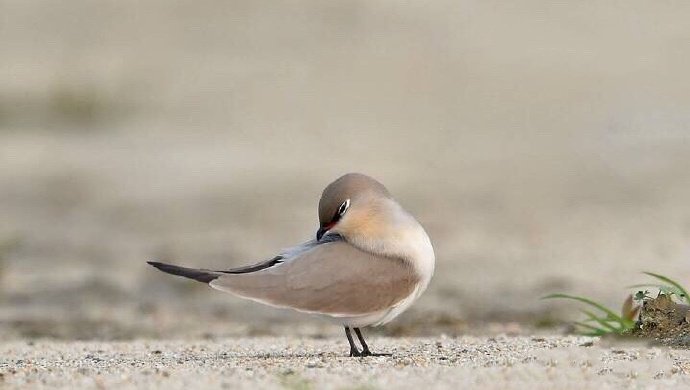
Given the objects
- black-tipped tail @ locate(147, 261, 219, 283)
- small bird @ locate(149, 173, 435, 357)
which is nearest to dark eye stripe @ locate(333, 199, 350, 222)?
small bird @ locate(149, 173, 435, 357)

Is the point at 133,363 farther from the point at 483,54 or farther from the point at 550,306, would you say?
the point at 483,54

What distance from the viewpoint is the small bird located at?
6.23 metres

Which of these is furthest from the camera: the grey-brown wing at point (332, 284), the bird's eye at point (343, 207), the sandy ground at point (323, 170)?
the sandy ground at point (323, 170)

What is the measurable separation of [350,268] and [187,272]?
0.71m

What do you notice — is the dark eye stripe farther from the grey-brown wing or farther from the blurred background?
the blurred background

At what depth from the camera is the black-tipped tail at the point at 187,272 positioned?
6.08 metres

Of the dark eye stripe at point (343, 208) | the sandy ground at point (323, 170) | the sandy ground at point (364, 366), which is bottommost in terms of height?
the sandy ground at point (364, 366)

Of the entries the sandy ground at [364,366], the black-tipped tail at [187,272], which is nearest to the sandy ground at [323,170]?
the sandy ground at [364,366]

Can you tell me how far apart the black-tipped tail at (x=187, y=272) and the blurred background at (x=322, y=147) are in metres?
2.94

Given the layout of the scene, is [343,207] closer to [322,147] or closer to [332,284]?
[332,284]

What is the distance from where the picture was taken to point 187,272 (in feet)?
20.1

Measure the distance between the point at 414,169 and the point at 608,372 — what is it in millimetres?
11174

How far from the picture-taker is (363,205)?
6.38 meters

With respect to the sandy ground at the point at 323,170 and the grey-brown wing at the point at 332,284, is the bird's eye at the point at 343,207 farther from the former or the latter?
the sandy ground at the point at 323,170
